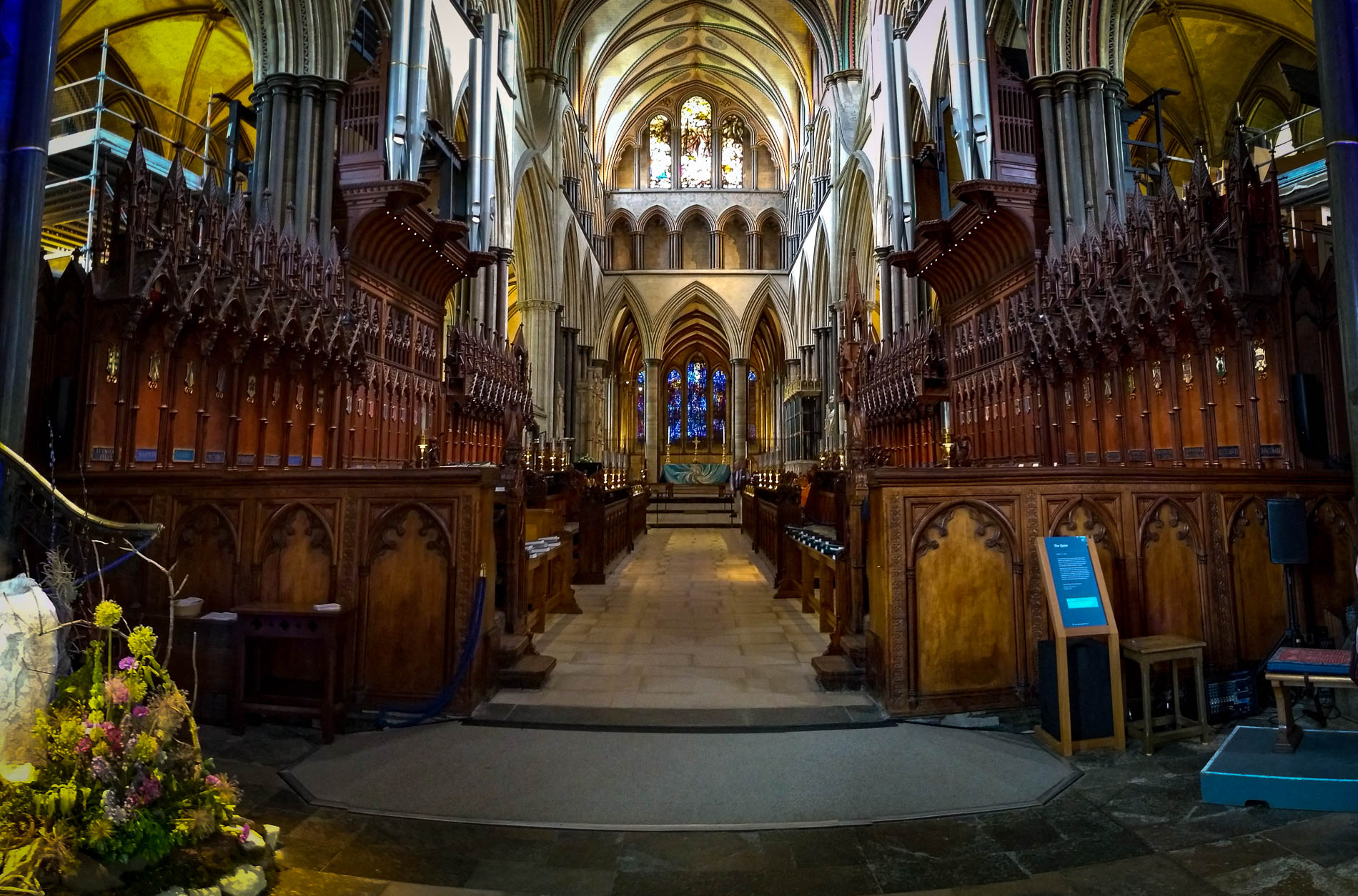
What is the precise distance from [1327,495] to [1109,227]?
430 centimetres

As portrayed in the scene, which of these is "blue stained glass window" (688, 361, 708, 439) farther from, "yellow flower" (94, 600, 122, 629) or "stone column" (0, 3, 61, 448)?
"yellow flower" (94, 600, 122, 629)

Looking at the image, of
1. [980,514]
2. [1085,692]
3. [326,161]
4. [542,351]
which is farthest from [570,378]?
[1085,692]

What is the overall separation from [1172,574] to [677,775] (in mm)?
2818

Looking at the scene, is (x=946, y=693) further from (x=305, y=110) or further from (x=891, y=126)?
(x=891, y=126)

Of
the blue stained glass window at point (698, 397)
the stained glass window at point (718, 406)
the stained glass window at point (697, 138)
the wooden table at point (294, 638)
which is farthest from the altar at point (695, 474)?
the wooden table at point (294, 638)

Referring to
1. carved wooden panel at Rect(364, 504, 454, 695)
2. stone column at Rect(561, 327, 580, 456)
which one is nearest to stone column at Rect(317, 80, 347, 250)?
carved wooden panel at Rect(364, 504, 454, 695)

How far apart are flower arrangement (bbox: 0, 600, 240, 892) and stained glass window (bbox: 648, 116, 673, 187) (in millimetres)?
28451

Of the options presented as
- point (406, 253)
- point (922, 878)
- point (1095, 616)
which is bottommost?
point (922, 878)

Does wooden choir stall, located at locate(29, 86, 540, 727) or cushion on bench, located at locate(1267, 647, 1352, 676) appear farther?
wooden choir stall, located at locate(29, 86, 540, 727)

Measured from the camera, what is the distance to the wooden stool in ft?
9.64

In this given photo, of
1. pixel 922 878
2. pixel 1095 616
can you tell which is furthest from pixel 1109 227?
pixel 922 878

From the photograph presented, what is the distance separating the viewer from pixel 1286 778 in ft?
7.68

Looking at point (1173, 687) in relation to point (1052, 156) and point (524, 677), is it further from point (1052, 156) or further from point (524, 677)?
point (1052, 156)

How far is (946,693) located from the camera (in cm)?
341
